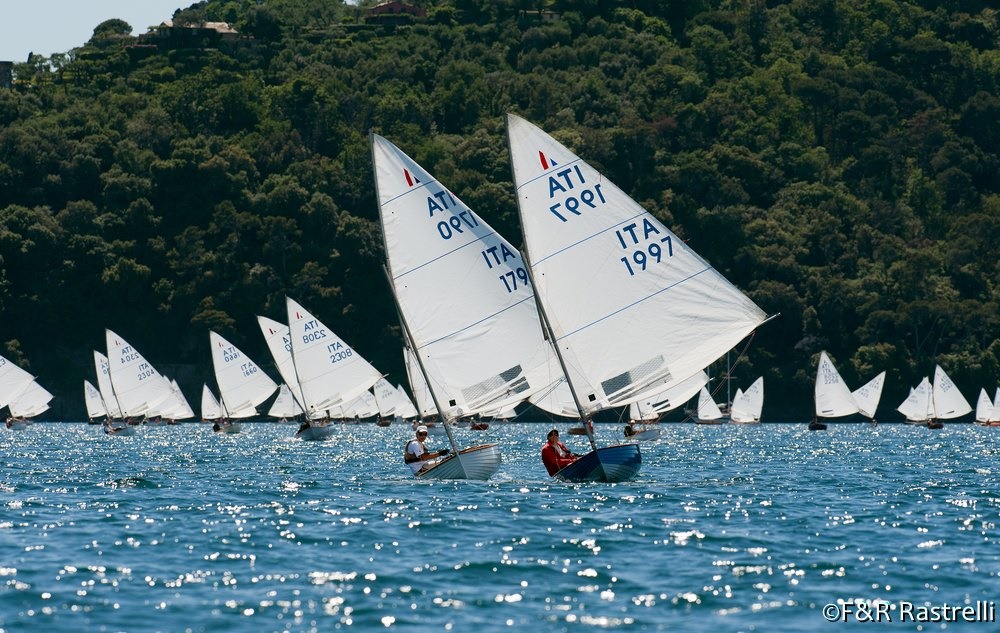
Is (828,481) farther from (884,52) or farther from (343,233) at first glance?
(884,52)

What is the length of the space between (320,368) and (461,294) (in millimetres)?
36969

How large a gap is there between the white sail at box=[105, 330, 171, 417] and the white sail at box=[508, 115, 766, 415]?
58291 mm

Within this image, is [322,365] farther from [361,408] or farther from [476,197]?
[476,197]

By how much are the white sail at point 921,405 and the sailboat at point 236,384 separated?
44.9 metres

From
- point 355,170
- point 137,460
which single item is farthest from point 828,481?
point 355,170

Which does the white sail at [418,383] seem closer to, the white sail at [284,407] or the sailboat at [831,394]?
the white sail at [284,407]

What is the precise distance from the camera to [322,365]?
74.5 metres

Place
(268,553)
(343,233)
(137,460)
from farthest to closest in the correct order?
(343,233), (137,460), (268,553)

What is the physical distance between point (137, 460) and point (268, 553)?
31.2 m

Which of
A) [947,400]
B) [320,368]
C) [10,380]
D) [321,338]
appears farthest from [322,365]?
[947,400]

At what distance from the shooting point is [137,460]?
5422cm

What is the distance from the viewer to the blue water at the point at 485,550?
19375 millimetres

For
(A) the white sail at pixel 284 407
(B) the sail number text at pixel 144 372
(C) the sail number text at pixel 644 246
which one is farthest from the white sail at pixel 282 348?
Result: (C) the sail number text at pixel 644 246

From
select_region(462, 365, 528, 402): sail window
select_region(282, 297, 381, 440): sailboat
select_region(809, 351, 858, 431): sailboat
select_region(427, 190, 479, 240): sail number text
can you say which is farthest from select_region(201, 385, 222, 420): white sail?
select_region(427, 190, 479, 240): sail number text
